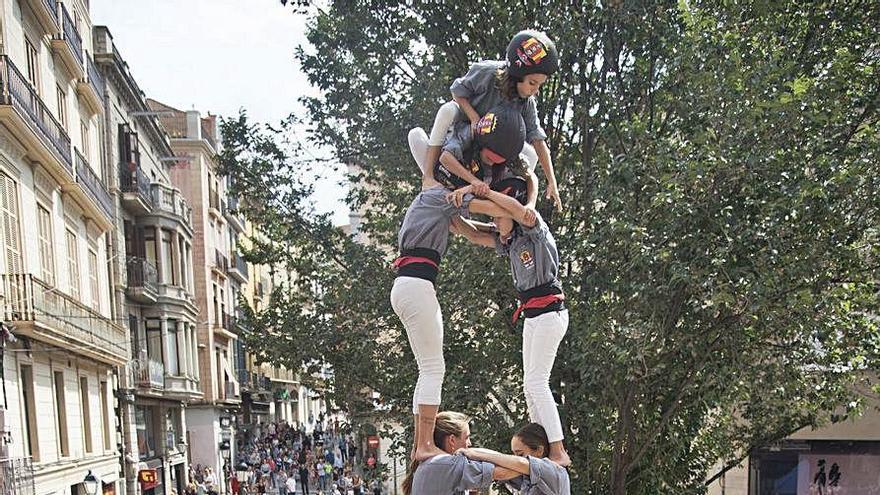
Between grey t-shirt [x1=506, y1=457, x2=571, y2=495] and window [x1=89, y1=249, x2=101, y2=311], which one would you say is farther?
window [x1=89, y1=249, x2=101, y2=311]

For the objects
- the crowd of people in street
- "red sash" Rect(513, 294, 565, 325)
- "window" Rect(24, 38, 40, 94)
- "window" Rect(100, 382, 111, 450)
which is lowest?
the crowd of people in street

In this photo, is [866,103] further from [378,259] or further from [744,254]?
[378,259]

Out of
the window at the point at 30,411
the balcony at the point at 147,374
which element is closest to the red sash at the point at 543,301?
the window at the point at 30,411

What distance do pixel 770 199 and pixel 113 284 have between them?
829 inches

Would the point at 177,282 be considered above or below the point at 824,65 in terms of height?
below

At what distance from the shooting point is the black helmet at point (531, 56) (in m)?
4.72

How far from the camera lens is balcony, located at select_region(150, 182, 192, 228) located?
2961cm

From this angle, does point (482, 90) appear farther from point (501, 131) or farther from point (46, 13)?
point (46, 13)

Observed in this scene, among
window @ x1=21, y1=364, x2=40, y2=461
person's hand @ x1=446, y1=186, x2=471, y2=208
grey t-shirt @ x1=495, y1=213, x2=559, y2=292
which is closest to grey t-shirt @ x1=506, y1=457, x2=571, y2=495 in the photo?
grey t-shirt @ x1=495, y1=213, x2=559, y2=292

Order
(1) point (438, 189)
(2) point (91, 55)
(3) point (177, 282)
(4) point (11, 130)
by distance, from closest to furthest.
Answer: (1) point (438, 189) → (4) point (11, 130) → (2) point (91, 55) → (3) point (177, 282)

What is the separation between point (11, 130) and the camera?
1552 cm

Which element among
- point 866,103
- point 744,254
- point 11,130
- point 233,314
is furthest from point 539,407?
point 233,314

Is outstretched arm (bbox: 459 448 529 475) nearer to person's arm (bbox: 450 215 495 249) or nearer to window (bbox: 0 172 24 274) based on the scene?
person's arm (bbox: 450 215 495 249)

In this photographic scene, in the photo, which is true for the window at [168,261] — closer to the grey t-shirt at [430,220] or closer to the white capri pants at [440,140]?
the white capri pants at [440,140]
